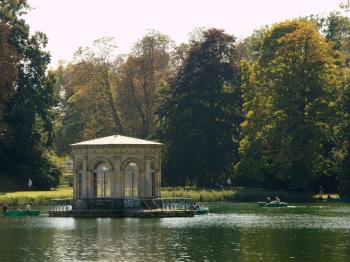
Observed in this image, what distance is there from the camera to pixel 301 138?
91.1 m

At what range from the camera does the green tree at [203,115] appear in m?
103

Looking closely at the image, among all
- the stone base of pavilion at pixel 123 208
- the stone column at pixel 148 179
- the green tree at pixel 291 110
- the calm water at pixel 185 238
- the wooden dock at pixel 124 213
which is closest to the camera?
the calm water at pixel 185 238

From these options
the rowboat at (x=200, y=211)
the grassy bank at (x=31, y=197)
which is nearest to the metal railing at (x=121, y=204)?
the rowboat at (x=200, y=211)

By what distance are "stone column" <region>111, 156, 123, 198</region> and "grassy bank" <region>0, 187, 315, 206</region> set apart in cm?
1744

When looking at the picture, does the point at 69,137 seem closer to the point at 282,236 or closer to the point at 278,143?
the point at 278,143

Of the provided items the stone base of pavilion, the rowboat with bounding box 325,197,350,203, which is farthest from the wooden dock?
the rowboat with bounding box 325,197,350,203

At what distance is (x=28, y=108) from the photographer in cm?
10069

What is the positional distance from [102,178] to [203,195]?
67.3ft

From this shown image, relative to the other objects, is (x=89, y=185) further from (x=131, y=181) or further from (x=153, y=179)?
(x=153, y=179)

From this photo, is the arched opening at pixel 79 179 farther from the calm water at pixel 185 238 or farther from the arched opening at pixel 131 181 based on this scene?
the calm water at pixel 185 238

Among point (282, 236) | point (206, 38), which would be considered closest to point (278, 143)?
point (206, 38)

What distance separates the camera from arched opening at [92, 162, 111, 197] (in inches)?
2736

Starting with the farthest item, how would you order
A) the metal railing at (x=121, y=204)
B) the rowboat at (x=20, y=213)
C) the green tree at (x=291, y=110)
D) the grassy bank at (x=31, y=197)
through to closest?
the green tree at (x=291, y=110) → the grassy bank at (x=31, y=197) → the metal railing at (x=121, y=204) → the rowboat at (x=20, y=213)

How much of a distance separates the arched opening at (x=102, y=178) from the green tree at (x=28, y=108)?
1156 inches
